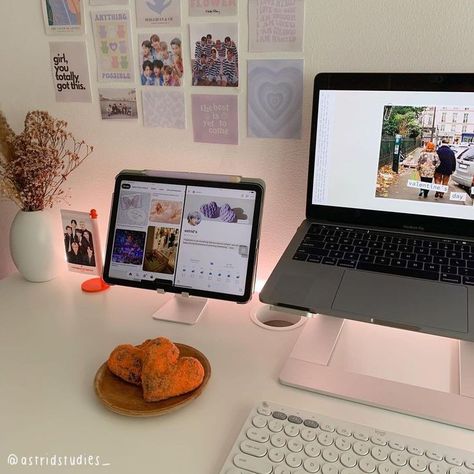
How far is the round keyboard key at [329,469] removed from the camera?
1.96 ft

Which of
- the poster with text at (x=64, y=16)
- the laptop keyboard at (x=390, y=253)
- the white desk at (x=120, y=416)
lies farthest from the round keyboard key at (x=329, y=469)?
the poster with text at (x=64, y=16)

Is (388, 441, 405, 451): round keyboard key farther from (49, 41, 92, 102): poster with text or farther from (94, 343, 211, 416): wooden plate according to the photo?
(49, 41, 92, 102): poster with text

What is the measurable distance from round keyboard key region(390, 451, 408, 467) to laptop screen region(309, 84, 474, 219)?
451mm

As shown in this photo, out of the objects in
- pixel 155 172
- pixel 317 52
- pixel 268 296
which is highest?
pixel 317 52

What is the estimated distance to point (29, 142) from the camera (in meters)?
1.07

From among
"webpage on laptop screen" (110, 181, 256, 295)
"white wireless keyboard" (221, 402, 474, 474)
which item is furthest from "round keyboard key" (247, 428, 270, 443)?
"webpage on laptop screen" (110, 181, 256, 295)

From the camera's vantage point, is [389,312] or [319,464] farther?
[389,312]

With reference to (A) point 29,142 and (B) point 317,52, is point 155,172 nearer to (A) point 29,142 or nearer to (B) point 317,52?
(A) point 29,142

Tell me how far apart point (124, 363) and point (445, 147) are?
638 millimetres

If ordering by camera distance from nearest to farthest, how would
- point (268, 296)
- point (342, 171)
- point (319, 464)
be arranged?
point (319, 464)
point (268, 296)
point (342, 171)

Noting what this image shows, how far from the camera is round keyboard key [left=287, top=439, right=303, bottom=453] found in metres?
0.63

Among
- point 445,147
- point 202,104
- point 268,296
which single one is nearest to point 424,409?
point 268,296

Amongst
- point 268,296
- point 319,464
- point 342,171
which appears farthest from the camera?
point 342,171

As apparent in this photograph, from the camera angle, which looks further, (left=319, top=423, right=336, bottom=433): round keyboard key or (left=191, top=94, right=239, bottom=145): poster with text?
(left=191, top=94, right=239, bottom=145): poster with text
